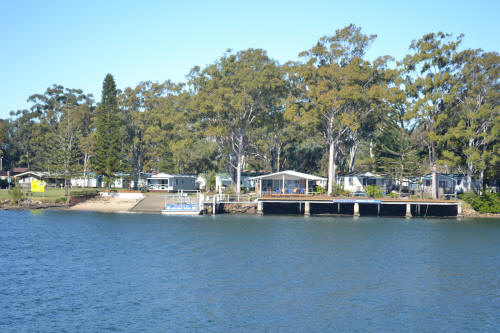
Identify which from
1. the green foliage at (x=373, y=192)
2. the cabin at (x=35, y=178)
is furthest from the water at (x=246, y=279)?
the cabin at (x=35, y=178)

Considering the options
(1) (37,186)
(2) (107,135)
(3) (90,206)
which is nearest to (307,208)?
(3) (90,206)

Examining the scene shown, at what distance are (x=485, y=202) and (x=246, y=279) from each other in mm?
48527

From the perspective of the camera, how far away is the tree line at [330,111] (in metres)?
72.1

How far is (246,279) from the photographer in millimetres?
31938

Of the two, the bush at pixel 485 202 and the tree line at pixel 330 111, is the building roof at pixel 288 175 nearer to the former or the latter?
the tree line at pixel 330 111

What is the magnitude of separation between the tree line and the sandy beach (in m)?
8.02

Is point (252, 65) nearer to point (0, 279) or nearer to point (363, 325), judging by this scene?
point (0, 279)

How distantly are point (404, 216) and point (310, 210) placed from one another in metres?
12.2

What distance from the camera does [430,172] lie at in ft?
254

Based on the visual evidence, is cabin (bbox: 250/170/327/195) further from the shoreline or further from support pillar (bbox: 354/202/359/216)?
the shoreline

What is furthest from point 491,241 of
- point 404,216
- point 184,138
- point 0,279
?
point 184,138

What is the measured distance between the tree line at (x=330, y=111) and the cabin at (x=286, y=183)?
12.2ft

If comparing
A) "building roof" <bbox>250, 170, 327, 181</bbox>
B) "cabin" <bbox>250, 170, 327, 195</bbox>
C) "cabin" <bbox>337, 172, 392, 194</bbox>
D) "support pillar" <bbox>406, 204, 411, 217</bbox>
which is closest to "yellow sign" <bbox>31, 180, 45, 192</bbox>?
"cabin" <bbox>250, 170, 327, 195</bbox>

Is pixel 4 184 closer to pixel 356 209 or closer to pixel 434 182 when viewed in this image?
→ pixel 356 209
